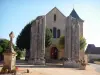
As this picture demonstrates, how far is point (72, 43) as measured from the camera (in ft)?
104

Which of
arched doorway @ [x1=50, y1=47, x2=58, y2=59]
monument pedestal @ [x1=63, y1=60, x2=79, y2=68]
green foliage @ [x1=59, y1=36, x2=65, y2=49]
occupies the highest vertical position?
green foliage @ [x1=59, y1=36, x2=65, y2=49]

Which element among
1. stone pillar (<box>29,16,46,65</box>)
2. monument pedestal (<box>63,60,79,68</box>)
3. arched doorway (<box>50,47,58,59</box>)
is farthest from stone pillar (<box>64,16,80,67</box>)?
arched doorway (<box>50,47,58,59</box>)

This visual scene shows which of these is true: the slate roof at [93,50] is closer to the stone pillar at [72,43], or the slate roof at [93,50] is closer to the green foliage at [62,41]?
the green foliage at [62,41]

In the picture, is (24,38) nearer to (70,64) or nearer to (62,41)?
(62,41)

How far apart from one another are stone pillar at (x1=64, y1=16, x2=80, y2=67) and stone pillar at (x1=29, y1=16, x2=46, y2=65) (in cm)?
389

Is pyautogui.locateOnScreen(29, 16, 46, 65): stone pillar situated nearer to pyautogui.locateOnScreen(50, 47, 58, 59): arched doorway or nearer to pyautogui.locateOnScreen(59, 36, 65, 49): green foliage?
pyautogui.locateOnScreen(59, 36, 65, 49): green foliage

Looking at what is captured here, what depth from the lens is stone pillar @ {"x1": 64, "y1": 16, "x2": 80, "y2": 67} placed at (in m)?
31.1

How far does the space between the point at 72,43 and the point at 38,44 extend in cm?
548

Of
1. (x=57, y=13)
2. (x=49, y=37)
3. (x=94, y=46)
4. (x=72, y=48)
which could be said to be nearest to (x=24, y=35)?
(x=49, y=37)

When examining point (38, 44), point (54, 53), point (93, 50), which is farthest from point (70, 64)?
point (93, 50)

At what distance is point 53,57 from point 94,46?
101ft

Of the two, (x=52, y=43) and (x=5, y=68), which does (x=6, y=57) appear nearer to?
(x=5, y=68)

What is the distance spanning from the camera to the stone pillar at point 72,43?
31.1m

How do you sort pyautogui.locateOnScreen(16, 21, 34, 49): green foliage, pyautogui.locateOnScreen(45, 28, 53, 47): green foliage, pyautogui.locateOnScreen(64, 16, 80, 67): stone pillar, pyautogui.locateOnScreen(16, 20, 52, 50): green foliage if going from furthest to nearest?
pyautogui.locateOnScreen(16, 21, 34, 49): green foliage, pyautogui.locateOnScreen(16, 20, 52, 50): green foliage, pyautogui.locateOnScreen(45, 28, 53, 47): green foliage, pyautogui.locateOnScreen(64, 16, 80, 67): stone pillar
